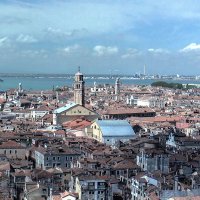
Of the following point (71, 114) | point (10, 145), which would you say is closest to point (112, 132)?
point (71, 114)

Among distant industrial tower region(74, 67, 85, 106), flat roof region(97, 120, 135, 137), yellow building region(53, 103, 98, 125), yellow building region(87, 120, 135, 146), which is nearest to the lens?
yellow building region(87, 120, 135, 146)

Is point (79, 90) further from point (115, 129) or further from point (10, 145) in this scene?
point (10, 145)

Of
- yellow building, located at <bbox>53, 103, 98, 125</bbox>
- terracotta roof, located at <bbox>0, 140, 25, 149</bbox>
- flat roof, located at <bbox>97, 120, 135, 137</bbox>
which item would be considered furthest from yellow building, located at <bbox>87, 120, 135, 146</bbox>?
terracotta roof, located at <bbox>0, 140, 25, 149</bbox>

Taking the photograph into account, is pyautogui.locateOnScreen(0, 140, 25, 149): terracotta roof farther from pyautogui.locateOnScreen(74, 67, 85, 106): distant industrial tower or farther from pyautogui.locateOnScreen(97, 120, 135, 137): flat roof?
pyautogui.locateOnScreen(74, 67, 85, 106): distant industrial tower

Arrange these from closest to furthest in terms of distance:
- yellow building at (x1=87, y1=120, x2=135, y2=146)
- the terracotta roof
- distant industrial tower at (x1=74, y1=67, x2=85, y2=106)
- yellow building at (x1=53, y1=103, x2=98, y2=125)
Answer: the terracotta roof, yellow building at (x1=87, y1=120, x2=135, y2=146), yellow building at (x1=53, y1=103, x2=98, y2=125), distant industrial tower at (x1=74, y1=67, x2=85, y2=106)

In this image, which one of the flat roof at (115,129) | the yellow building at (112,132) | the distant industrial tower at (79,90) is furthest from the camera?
the distant industrial tower at (79,90)

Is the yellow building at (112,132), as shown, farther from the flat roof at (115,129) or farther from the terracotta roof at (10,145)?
the terracotta roof at (10,145)

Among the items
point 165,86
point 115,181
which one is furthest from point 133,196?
point 165,86

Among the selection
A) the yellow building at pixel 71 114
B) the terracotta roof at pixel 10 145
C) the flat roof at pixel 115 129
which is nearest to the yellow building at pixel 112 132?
the flat roof at pixel 115 129

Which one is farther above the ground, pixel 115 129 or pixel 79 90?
pixel 79 90

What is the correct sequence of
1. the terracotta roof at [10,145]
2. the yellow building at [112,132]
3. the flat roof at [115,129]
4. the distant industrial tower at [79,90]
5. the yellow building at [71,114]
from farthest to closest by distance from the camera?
the distant industrial tower at [79,90], the yellow building at [71,114], the flat roof at [115,129], the yellow building at [112,132], the terracotta roof at [10,145]

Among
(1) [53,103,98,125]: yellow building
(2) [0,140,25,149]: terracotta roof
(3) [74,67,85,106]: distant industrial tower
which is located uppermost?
(3) [74,67,85,106]: distant industrial tower
